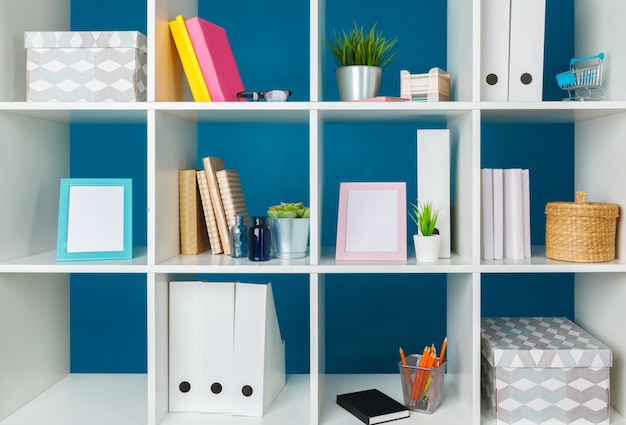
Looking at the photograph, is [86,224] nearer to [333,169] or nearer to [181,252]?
[181,252]

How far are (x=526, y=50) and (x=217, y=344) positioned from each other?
1.09 m

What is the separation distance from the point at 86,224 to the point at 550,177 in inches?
67.4

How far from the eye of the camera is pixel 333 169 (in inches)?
104

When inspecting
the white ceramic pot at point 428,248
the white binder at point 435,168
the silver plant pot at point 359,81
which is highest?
the silver plant pot at point 359,81

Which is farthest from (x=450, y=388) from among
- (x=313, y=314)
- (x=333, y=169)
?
(x=333, y=169)

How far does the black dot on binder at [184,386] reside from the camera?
5.87 ft

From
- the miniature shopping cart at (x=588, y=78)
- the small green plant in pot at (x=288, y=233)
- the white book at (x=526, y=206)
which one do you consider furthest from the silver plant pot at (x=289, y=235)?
the miniature shopping cart at (x=588, y=78)

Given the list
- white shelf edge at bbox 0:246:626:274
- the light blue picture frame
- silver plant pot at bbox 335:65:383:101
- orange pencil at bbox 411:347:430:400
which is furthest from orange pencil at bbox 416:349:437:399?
the light blue picture frame

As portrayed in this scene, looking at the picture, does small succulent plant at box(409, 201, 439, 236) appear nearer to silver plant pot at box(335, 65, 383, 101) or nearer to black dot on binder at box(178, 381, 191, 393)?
silver plant pot at box(335, 65, 383, 101)

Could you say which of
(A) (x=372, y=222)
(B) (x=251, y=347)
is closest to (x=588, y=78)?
(A) (x=372, y=222)

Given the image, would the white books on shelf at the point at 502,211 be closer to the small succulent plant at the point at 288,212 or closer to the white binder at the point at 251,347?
the small succulent plant at the point at 288,212

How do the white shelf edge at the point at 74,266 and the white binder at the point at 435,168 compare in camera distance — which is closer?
the white shelf edge at the point at 74,266

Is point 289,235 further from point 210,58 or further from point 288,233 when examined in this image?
point 210,58

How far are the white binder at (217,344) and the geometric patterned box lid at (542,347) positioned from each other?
673 millimetres
